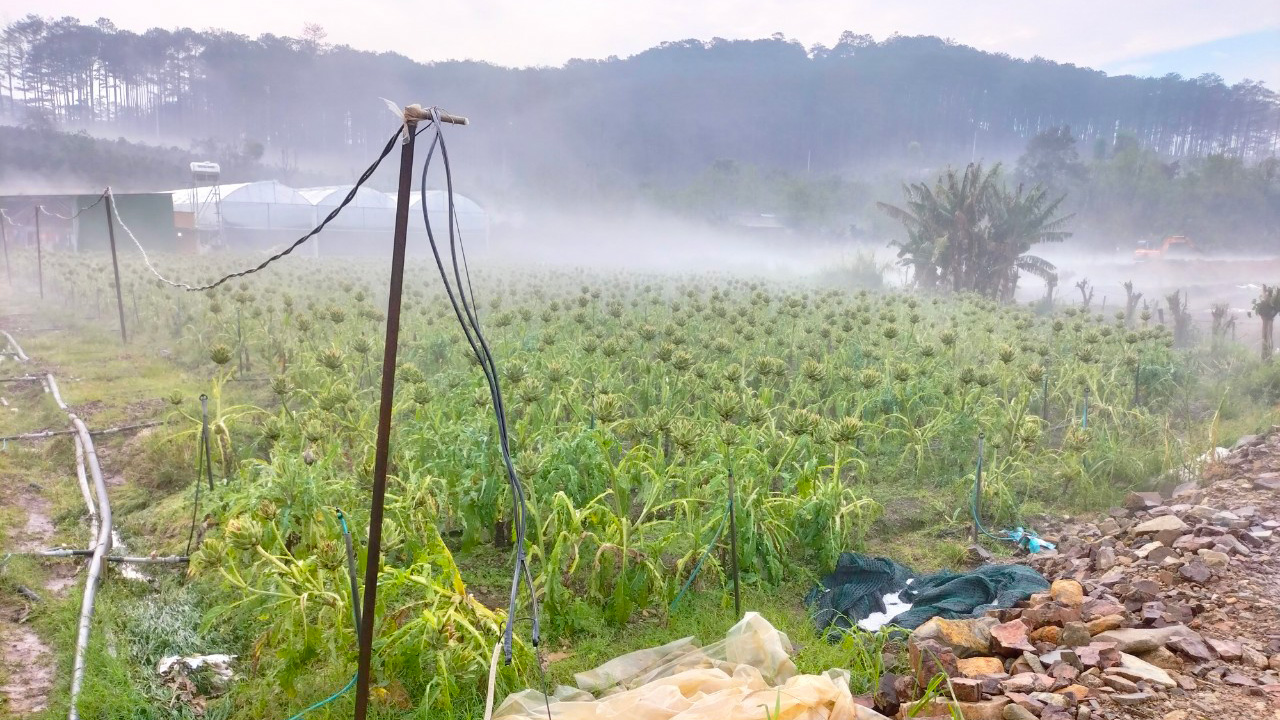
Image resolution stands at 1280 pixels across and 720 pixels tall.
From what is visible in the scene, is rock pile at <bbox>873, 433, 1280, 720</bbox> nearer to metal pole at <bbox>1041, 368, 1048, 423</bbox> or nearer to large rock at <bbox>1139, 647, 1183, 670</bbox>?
large rock at <bbox>1139, 647, 1183, 670</bbox>

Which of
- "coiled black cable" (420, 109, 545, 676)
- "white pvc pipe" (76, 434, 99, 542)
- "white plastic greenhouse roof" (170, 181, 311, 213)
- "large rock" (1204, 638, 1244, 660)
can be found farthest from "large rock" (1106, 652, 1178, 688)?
"white plastic greenhouse roof" (170, 181, 311, 213)

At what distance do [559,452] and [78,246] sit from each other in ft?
101

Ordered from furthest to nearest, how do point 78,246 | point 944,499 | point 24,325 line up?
1. point 78,246
2. point 24,325
3. point 944,499

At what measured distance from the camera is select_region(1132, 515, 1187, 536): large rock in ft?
14.6

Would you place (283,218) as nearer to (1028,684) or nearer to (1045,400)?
(1045,400)

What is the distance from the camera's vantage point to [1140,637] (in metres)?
3.27

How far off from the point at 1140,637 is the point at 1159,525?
4.94 ft

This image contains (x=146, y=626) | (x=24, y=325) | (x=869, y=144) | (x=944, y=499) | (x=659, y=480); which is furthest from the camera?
(x=869, y=144)

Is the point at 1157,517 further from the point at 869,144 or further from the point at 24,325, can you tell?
the point at 869,144

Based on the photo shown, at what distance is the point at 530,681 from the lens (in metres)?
3.25

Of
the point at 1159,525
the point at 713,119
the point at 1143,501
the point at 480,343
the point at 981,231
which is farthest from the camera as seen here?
the point at 713,119

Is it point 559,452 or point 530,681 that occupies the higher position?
point 559,452

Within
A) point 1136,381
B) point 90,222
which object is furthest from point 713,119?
point 1136,381

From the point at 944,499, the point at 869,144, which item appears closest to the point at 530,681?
the point at 944,499
